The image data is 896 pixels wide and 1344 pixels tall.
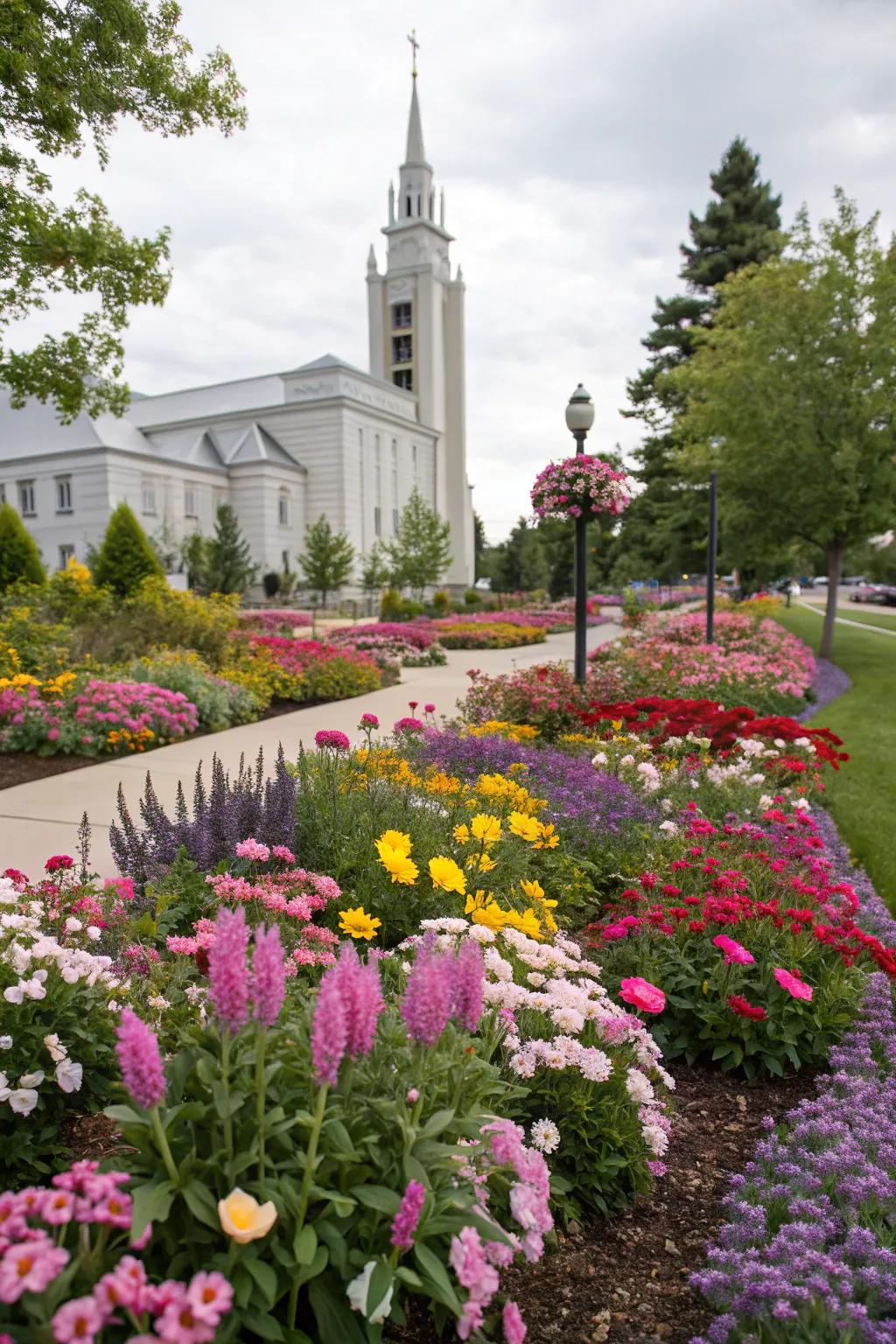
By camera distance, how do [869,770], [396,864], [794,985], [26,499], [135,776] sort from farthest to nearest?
[26,499] → [869,770] → [135,776] → [794,985] → [396,864]

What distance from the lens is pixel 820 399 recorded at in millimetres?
16672

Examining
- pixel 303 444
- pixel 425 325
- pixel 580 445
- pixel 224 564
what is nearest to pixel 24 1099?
pixel 580 445

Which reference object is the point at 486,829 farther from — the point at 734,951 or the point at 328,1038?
the point at 328,1038

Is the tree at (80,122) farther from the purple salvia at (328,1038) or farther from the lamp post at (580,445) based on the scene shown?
the purple salvia at (328,1038)

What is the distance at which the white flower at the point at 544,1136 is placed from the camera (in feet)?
7.18

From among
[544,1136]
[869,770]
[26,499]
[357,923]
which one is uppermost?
[26,499]

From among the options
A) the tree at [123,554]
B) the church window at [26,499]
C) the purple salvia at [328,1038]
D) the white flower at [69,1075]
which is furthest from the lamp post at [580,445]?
the church window at [26,499]

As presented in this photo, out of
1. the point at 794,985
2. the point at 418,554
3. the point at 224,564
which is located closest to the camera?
the point at 794,985

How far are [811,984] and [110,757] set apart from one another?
6.34 metres

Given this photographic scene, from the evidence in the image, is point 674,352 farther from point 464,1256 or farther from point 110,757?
point 464,1256

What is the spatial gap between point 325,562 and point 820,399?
23.5 meters

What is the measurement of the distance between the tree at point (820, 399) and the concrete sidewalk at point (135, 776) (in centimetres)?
881

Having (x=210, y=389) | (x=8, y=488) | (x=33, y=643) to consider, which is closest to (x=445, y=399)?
(x=210, y=389)

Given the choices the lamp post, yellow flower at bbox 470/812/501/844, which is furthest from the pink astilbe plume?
the lamp post
